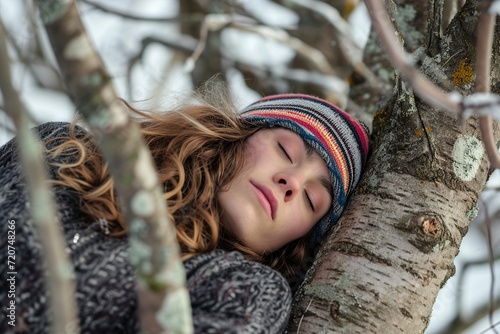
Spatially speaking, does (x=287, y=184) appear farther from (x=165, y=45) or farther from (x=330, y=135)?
(x=165, y=45)

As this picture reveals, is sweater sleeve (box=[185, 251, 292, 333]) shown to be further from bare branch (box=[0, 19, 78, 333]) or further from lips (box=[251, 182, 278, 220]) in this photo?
bare branch (box=[0, 19, 78, 333])

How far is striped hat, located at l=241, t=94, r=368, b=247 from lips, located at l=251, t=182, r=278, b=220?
0.72ft

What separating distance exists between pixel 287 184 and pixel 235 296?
463mm

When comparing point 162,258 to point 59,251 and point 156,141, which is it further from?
point 156,141

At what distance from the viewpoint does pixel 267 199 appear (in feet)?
6.89

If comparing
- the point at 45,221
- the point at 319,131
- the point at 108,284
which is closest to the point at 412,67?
the point at 45,221

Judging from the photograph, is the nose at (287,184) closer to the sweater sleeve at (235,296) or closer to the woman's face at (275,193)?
the woman's face at (275,193)

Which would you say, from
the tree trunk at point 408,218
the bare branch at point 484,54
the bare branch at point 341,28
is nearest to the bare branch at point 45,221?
the bare branch at point 484,54

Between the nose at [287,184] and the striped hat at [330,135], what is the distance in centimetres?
15

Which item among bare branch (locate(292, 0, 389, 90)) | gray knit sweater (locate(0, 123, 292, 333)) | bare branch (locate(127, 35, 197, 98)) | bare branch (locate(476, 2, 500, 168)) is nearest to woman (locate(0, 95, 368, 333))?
gray knit sweater (locate(0, 123, 292, 333))

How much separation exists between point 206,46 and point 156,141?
212cm

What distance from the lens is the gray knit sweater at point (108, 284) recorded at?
1.66 meters

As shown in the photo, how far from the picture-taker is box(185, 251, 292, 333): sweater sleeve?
1.70 m

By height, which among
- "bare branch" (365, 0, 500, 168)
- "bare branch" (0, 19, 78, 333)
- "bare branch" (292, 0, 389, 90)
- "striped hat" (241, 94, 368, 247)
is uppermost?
"bare branch" (292, 0, 389, 90)
